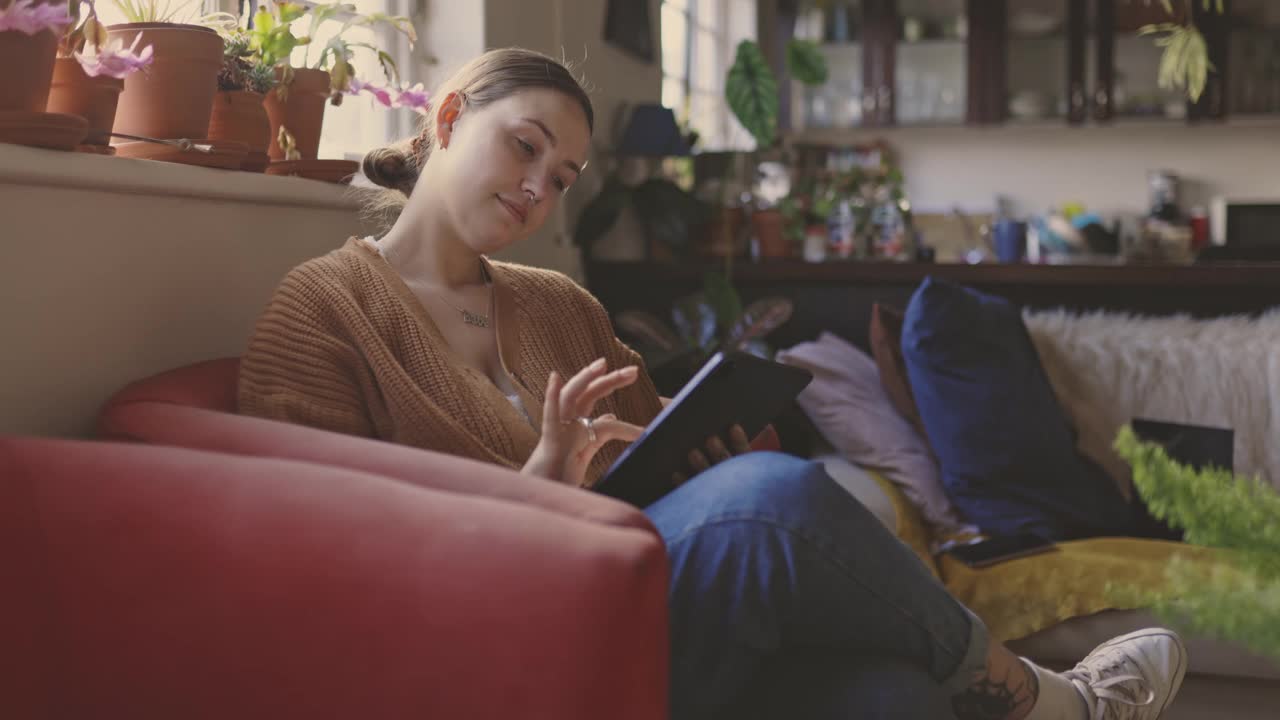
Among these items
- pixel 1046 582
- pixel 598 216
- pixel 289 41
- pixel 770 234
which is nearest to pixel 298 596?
pixel 289 41

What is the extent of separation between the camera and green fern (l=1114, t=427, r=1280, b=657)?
56cm

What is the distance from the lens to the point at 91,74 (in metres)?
1.44

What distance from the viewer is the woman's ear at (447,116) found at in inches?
63.5

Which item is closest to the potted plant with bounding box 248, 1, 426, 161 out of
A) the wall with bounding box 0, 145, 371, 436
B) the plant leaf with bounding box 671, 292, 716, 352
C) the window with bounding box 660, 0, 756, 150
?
the wall with bounding box 0, 145, 371, 436

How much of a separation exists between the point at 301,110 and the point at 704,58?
12.2 ft

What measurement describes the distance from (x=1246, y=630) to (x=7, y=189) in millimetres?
1254

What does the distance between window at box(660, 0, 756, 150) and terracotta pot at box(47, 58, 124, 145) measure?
310 cm

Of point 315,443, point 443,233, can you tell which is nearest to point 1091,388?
point 443,233

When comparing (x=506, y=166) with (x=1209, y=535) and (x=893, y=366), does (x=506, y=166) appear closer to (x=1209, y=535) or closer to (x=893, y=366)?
(x=1209, y=535)

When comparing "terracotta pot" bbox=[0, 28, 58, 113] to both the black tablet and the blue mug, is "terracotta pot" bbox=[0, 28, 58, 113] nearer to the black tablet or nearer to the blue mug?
the black tablet

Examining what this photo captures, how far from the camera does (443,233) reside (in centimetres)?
164

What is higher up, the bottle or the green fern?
the bottle

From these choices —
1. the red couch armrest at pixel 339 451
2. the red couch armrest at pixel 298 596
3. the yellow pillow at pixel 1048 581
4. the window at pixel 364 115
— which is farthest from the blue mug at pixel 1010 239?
the red couch armrest at pixel 298 596

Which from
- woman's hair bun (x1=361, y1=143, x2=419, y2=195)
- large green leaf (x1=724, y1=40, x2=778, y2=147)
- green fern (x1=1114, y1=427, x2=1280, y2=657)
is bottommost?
green fern (x1=1114, y1=427, x2=1280, y2=657)
